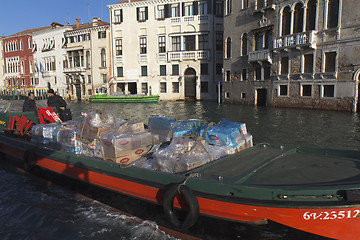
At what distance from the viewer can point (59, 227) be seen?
172 inches

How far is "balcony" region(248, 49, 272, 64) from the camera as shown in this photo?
19.9 meters

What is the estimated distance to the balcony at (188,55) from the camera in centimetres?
2920

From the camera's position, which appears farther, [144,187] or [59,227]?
[59,227]

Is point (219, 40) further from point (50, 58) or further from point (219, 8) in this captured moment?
point (50, 58)

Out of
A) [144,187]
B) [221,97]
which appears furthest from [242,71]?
[144,187]

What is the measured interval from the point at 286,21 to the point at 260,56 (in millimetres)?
2879

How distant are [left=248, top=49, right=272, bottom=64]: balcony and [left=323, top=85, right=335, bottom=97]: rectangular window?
4.48m

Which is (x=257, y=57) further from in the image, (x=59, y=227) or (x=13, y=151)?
(x=59, y=227)

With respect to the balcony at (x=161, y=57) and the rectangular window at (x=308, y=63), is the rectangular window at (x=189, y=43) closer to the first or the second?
the balcony at (x=161, y=57)

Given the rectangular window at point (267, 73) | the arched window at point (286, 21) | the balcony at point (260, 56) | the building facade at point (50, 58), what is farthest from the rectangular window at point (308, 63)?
the building facade at point (50, 58)

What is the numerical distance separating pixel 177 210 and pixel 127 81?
29.3 meters

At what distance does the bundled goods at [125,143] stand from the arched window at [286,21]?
55.1ft

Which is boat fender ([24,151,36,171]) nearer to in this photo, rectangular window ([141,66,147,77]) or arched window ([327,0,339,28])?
arched window ([327,0,339,28])

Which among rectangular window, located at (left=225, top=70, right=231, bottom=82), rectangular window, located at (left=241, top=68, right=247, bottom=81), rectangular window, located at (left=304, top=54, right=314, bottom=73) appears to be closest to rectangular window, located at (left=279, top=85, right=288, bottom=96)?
rectangular window, located at (left=304, top=54, right=314, bottom=73)
